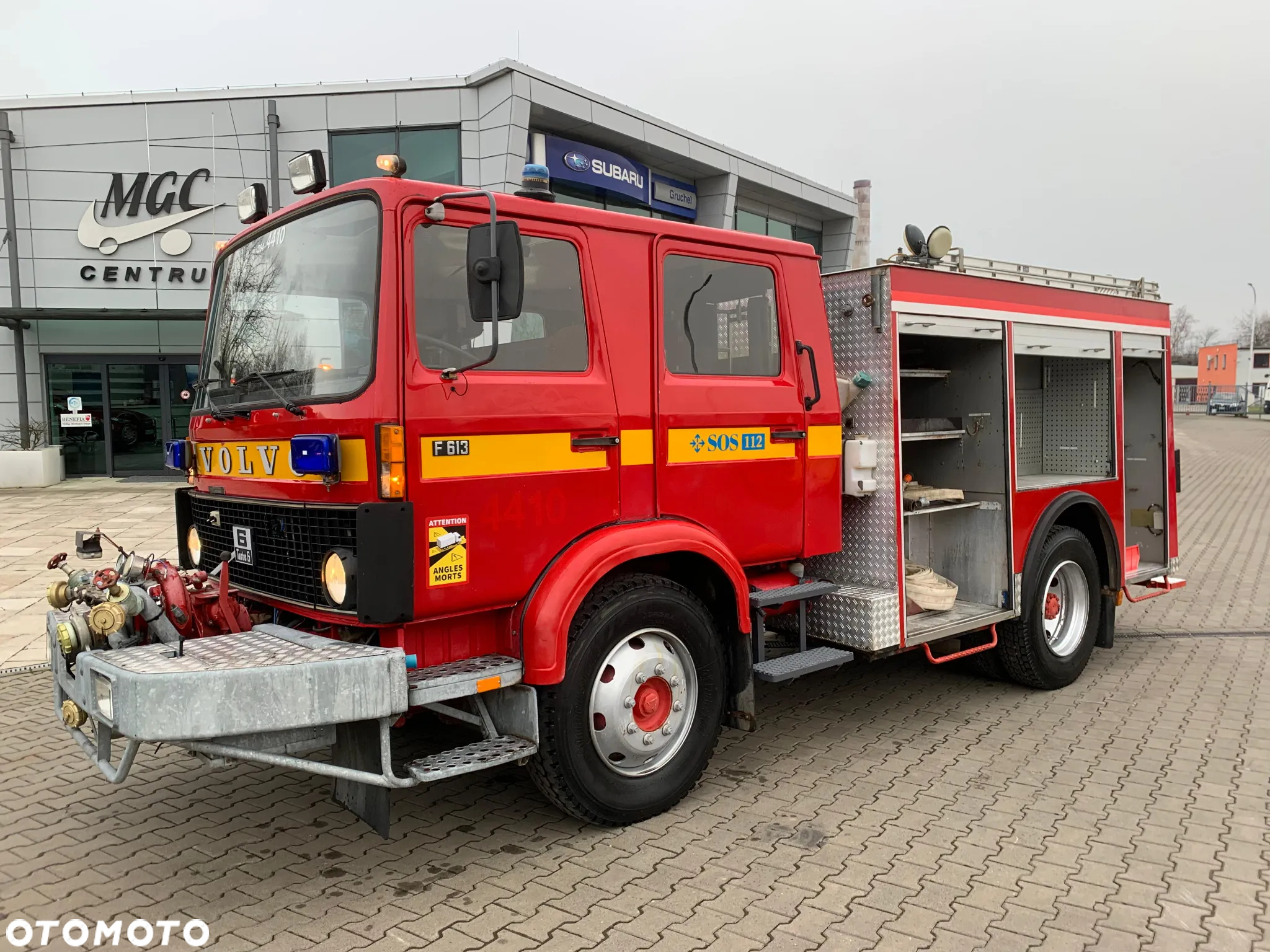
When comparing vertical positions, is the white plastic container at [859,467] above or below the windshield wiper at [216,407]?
below

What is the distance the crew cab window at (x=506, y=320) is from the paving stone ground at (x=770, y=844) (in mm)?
1943

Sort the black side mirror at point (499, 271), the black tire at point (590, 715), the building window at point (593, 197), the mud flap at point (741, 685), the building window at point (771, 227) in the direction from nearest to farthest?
the black side mirror at point (499, 271) < the black tire at point (590, 715) < the mud flap at point (741, 685) < the building window at point (593, 197) < the building window at point (771, 227)

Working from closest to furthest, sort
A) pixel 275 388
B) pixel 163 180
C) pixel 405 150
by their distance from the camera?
pixel 275 388 < pixel 405 150 < pixel 163 180

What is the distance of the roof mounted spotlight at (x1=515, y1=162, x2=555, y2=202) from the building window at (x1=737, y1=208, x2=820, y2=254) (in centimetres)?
1854

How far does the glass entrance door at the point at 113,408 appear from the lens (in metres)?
18.6

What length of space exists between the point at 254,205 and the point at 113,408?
17.2m

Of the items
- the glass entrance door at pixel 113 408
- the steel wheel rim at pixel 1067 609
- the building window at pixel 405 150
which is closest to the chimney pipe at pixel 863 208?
the building window at pixel 405 150

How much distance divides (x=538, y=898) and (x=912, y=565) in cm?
310

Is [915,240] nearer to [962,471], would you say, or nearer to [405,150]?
[962,471]

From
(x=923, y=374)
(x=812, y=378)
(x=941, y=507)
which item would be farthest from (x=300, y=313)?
(x=941, y=507)

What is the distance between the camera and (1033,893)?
3.37 metres

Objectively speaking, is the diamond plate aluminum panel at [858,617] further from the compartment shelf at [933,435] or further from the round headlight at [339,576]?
the round headlight at [339,576]

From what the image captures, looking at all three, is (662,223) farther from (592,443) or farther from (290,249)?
(290,249)

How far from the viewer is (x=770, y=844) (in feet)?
12.3
